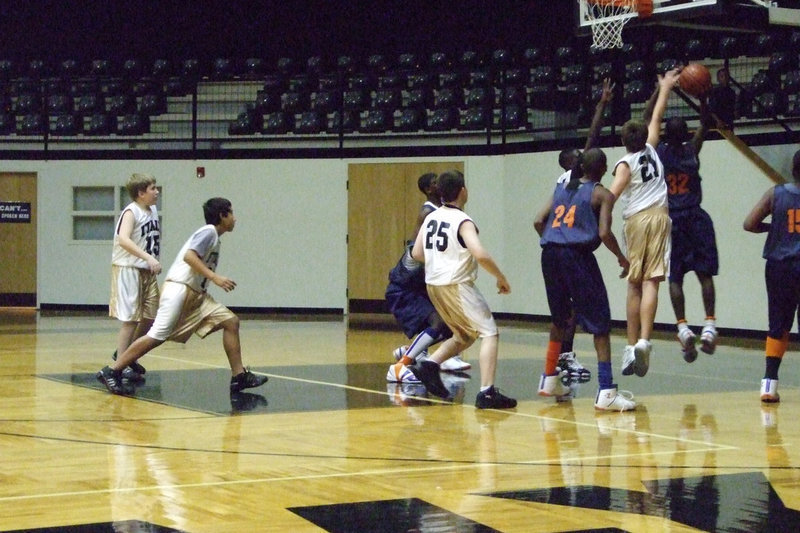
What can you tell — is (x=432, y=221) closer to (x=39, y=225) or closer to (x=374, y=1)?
(x=39, y=225)

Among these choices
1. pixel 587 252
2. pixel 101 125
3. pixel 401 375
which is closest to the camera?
pixel 587 252

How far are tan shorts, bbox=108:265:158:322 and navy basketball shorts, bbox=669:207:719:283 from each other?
426cm

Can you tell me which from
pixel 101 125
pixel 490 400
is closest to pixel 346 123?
pixel 101 125

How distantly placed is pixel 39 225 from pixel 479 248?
15653 mm

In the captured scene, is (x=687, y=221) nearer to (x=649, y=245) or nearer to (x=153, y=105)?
(x=649, y=245)

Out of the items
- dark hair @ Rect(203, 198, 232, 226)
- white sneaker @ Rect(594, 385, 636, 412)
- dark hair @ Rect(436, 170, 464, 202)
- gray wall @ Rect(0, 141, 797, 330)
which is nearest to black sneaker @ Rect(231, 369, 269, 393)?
dark hair @ Rect(203, 198, 232, 226)

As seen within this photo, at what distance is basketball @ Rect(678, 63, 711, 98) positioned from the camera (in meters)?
10.5

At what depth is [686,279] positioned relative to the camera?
16562 mm

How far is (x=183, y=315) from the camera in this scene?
373 inches

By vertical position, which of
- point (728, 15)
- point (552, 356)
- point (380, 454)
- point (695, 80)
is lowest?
point (380, 454)

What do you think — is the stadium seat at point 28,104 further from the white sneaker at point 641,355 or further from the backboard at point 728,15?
the white sneaker at point 641,355

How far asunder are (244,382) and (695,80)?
4450 mm

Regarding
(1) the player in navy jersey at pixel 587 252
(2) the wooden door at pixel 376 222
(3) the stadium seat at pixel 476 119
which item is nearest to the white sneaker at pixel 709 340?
(1) the player in navy jersey at pixel 587 252

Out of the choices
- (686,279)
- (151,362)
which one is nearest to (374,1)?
(686,279)
